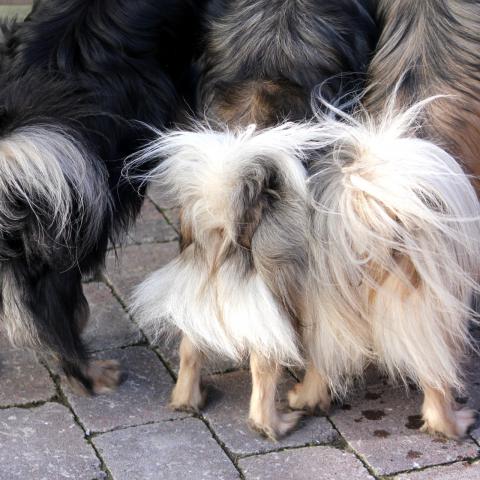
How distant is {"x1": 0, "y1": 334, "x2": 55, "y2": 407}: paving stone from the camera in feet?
11.2

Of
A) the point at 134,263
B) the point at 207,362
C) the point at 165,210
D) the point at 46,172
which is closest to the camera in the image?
the point at 46,172

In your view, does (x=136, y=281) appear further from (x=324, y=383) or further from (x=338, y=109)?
(x=338, y=109)

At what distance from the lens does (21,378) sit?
3510mm

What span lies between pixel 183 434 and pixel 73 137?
97cm

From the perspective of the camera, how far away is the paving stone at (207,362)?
142 inches

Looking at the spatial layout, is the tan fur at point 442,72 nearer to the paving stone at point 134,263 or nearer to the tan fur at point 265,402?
the tan fur at point 265,402

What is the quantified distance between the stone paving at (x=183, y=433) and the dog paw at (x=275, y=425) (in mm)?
23

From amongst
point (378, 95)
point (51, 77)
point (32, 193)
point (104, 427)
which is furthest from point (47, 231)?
→ point (378, 95)

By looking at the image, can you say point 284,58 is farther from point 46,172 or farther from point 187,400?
point 187,400

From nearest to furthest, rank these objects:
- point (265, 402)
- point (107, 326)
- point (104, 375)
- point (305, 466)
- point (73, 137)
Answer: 1. point (73, 137)
2. point (305, 466)
3. point (265, 402)
4. point (104, 375)
5. point (107, 326)

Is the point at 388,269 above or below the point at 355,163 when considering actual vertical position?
below

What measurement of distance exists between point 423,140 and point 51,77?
1.11m

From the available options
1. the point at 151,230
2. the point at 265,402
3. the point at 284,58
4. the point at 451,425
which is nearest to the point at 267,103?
the point at 284,58

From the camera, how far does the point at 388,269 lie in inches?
116
